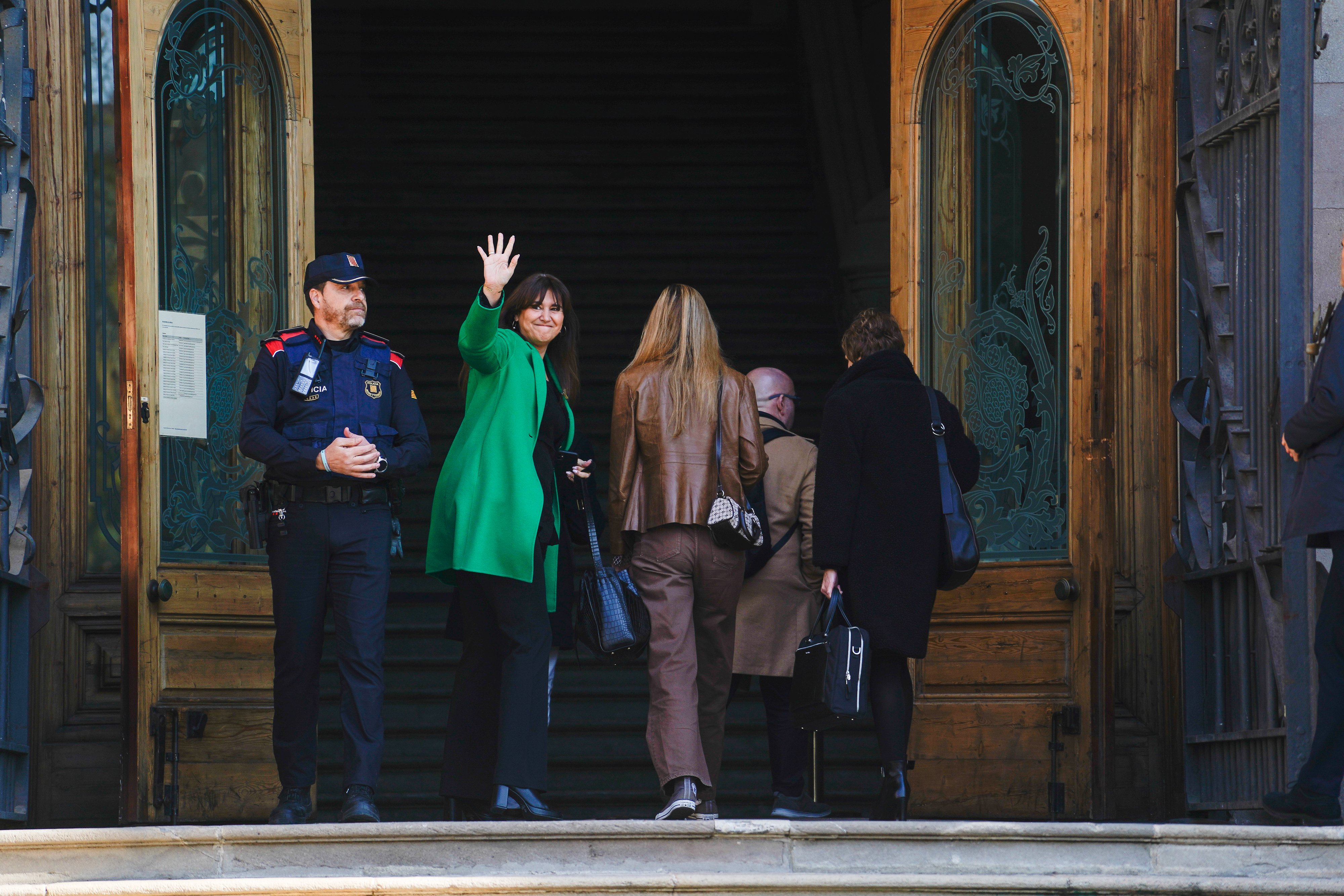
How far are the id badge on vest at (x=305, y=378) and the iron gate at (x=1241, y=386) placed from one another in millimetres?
3124

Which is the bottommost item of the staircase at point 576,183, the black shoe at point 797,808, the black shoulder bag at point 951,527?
the black shoe at point 797,808

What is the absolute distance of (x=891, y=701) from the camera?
5898mm

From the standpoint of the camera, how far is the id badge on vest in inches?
225

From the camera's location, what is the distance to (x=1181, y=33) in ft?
23.6

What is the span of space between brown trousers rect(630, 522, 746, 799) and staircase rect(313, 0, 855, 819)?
7.06 ft

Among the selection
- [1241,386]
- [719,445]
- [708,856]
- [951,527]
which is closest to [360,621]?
[719,445]

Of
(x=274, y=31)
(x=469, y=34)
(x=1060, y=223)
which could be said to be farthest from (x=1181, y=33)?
(x=469, y=34)

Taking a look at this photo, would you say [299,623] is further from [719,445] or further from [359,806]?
[719,445]

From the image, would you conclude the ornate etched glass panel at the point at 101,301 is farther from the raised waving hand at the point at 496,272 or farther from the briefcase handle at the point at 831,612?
the briefcase handle at the point at 831,612

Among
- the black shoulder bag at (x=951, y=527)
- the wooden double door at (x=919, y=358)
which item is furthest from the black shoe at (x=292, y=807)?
the black shoulder bag at (x=951, y=527)

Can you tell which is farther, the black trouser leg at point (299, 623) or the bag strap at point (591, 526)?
the bag strap at point (591, 526)

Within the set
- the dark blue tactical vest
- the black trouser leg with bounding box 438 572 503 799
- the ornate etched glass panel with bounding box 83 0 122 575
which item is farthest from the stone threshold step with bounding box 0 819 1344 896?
the ornate etched glass panel with bounding box 83 0 122 575

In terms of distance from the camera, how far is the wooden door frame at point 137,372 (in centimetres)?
645

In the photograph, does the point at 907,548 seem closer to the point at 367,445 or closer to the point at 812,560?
the point at 812,560
